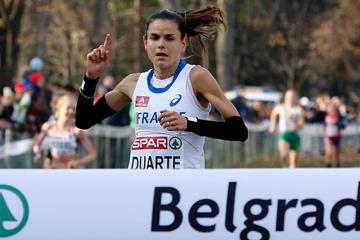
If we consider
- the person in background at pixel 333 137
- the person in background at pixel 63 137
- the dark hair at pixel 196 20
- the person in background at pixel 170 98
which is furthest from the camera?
the person in background at pixel 333 137

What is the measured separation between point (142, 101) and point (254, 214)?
1.25 meters

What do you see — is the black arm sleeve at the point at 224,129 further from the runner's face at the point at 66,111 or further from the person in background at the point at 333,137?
the person in background at the point at 333,137

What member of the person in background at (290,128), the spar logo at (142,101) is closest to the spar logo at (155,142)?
the spar logo at (142,101)

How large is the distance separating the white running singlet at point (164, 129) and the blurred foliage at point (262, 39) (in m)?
47.1

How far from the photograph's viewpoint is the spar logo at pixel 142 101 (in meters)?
7.11

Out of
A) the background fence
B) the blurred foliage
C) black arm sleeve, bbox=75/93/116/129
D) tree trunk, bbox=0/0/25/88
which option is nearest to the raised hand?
black arm sleeve, bbox=75/93/116/129

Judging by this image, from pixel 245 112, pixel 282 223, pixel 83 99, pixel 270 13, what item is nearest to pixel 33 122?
pixel 245 112

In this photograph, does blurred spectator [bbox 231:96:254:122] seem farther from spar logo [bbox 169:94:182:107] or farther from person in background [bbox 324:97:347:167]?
spar logo [bbox 169:94:182:107]

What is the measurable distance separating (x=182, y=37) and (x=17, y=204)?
62.1 inches

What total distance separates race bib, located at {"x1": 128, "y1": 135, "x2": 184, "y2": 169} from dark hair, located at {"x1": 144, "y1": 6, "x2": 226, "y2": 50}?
61cm

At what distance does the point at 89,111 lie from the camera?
7379 millimetres

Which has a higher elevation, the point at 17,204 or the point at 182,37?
the point at 182,37

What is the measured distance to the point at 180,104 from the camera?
7.05m

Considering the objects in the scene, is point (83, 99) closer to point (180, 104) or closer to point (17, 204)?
point (180, 104)
